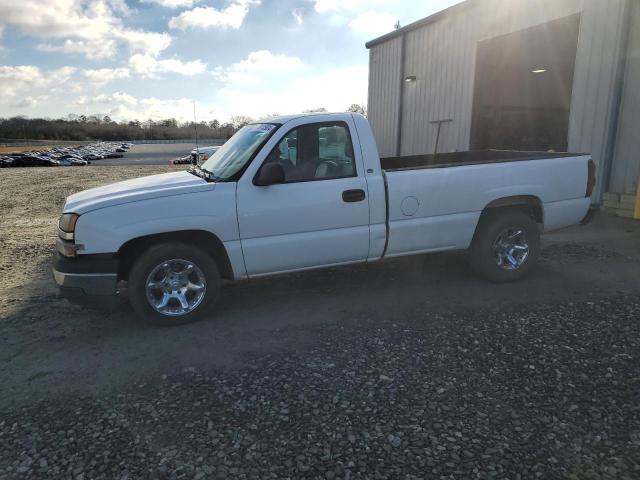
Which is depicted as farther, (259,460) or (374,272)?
(374,272)

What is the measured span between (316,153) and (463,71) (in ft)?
29.7

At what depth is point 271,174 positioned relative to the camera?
172 inches

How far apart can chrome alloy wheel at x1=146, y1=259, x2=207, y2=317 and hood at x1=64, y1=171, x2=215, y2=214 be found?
2.10 ft

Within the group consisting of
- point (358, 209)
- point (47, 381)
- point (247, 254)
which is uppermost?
point (358, 209)

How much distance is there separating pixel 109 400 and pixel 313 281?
9.61 ft

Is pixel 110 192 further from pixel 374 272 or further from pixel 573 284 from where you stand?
pixel 573 284

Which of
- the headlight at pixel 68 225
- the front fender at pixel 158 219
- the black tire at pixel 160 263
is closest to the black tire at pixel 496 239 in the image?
the front fender at pixel 158 219

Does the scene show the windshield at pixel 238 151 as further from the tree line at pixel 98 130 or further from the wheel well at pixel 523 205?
the tree line at pixel 98 130

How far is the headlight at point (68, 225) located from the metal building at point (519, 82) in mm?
8758

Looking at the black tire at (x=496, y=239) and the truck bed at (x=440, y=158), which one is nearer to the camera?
the black tire at (x=496, y=239)

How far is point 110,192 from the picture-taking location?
462cm

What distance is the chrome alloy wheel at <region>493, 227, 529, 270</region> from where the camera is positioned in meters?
5.54

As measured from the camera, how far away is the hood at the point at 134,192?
4246 millimetres

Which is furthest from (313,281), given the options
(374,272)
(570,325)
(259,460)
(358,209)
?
(259,460)
